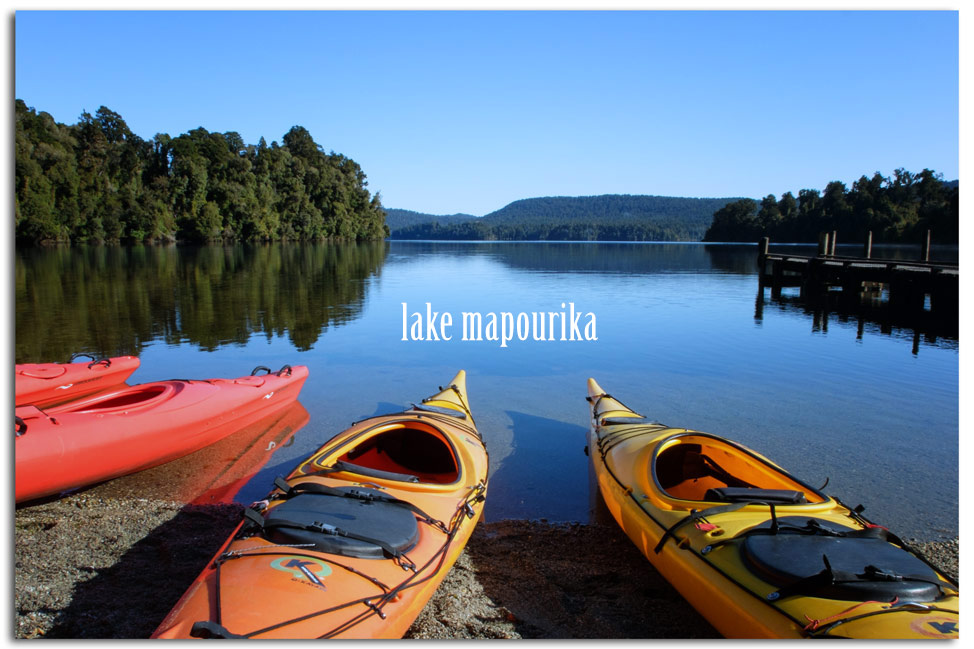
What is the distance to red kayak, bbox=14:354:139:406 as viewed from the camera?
23.3ft

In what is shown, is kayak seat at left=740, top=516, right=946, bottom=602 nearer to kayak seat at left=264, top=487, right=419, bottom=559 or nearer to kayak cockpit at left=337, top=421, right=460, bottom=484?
kayak seat at left=264, top=487, right=419, bottom=559

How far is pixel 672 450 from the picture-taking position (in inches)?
194

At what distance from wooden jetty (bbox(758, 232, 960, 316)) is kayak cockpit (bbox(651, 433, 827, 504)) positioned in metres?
15.8

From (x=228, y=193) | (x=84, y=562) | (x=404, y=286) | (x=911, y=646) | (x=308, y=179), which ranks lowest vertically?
(x=84, y=562)

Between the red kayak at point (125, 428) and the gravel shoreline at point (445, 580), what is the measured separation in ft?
1.07

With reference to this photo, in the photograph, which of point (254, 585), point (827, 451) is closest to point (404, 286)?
point (827, 451)

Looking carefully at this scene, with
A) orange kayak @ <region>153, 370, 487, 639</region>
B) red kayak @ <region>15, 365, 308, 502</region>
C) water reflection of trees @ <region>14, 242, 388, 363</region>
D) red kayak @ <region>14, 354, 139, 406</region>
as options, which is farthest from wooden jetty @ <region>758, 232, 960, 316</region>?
red kayak @ <region>14, 354, 139, 406</region>

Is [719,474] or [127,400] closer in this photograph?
[719,474]

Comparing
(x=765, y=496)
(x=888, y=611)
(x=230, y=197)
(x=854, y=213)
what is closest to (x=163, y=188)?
(x=230, y=197)

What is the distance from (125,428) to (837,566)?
5.64m

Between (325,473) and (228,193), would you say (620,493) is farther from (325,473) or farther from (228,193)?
(228,193)

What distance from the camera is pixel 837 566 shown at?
9.44 ft

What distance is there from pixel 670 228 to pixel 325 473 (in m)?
142

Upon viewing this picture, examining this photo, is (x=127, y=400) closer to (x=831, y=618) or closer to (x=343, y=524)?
(x=343, y=524)
